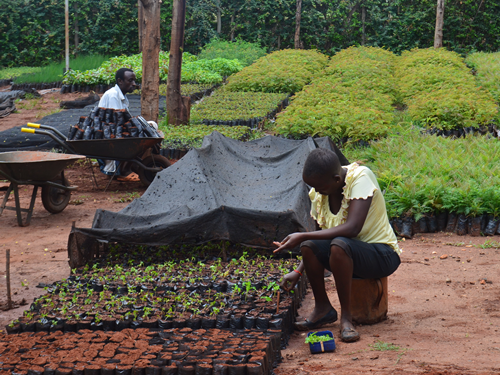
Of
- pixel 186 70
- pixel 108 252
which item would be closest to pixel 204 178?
pixel 108 252

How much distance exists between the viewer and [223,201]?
16.7 feet

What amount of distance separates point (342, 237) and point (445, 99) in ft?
27.5

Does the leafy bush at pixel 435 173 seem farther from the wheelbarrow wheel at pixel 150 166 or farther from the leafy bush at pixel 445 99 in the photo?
the wheelbarrow wheel at pixel 150 166

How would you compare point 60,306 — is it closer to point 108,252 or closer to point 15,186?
point 108,252

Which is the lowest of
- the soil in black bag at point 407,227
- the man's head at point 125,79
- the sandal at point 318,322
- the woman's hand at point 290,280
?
the sandal at point 318,322

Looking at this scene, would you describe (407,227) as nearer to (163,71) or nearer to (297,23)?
(163,71)

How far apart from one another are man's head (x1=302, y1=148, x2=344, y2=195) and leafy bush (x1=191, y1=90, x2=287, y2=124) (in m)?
8.32

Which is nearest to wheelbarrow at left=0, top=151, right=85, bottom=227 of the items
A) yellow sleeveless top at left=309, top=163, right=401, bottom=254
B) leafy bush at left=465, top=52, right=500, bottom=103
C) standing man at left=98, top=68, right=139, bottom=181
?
standing man at left=98, top=68, right=139, bottom=181

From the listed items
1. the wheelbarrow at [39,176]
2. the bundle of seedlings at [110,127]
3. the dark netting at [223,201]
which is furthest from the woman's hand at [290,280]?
the bundle of seedlings at [110,127]

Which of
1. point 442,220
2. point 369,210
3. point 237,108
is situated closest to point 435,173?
point 442,220

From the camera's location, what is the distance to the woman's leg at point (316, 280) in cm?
338

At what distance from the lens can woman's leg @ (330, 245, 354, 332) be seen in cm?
321

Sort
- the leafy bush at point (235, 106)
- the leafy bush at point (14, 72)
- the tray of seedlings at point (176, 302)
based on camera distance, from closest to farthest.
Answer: the tray of seedlings at point (176, 302) < the leafy bush at point (235, 106) < the leafy bush at point (14, 72)

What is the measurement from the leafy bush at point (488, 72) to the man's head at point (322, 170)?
35.3ft
